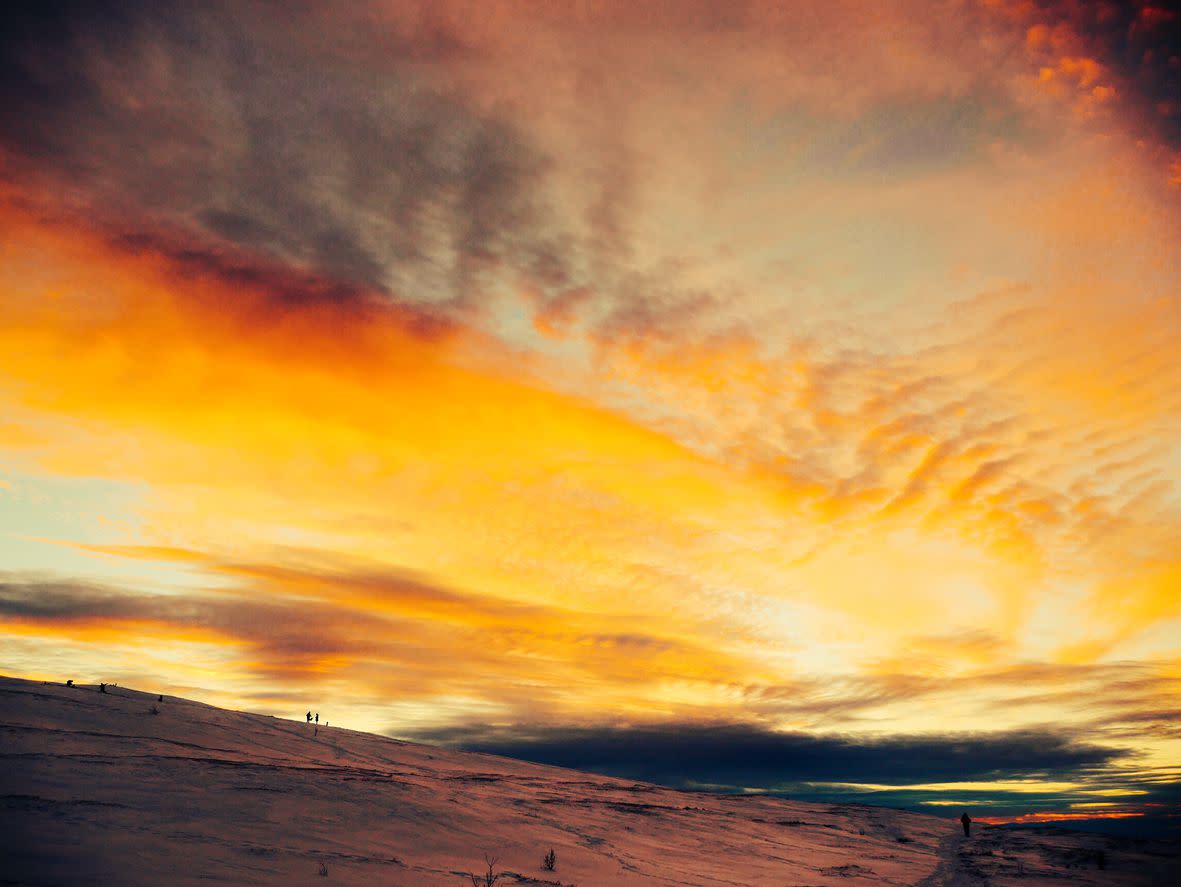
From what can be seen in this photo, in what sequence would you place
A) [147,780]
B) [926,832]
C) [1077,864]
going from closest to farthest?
[147,780] → [1077,864] → [926,832]

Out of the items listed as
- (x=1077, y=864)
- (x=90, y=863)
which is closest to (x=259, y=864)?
(x=90, y=863)

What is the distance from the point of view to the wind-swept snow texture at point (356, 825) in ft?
34.6

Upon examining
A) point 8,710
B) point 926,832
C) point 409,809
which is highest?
point 8,710

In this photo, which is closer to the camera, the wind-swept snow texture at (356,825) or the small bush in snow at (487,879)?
the wind-swept snow texture at (356,825)

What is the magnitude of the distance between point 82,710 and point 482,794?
11552 millimetres

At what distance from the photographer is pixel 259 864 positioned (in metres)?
10.5

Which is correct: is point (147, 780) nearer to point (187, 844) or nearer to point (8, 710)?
point (187, 844)

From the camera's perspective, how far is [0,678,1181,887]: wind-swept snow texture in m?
10.6

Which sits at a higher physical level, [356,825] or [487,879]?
[356,825]

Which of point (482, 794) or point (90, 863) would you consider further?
point (482, 794)

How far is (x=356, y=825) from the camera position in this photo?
14.1 metres

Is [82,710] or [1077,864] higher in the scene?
[82,710]

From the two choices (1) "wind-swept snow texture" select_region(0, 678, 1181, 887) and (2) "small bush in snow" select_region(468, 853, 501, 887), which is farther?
(2) "small bush in snow" select_region(468, 853, 501, 887)

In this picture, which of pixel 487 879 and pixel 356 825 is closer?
pixel 487 879
